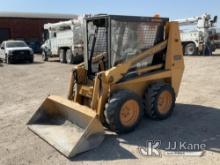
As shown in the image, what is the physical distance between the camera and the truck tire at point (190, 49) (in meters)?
22.5

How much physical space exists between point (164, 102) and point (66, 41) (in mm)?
14651

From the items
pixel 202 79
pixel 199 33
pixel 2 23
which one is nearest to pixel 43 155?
pixel 202 79

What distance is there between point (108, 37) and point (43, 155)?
249 cm

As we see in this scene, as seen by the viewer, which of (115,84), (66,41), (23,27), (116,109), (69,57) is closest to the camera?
(116,109)

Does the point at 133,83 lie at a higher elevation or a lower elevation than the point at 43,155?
higher

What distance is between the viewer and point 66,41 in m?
20.8

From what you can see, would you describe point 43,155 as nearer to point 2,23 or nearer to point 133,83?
point 133,83

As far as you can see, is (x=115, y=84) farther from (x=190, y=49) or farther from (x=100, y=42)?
(x=190, y=49)

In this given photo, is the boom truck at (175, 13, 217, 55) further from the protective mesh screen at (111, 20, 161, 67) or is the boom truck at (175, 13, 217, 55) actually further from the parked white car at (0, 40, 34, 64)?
the protective mesh screen at (111, 20, 161, 67)

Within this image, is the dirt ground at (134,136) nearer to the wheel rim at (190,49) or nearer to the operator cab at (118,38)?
the operator cab at (118,38)

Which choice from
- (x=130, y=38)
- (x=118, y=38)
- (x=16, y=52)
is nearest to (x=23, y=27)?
(x=16, y=52)

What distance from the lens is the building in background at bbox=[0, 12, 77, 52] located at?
37844 millimetres

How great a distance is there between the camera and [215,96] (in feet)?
30.8

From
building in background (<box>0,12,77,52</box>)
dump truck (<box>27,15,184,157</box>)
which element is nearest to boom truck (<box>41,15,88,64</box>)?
dump truck (<box>27,15,184,157</box>)
